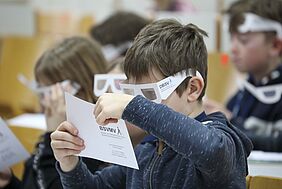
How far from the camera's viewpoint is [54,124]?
189 cm

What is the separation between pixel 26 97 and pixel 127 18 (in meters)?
1.00

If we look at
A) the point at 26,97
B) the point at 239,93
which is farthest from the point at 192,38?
the point at 26,97

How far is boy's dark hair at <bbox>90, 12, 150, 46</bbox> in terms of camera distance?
295cm

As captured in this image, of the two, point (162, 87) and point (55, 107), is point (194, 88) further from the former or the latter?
point (55, 107)

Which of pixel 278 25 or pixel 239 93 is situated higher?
pixel 278 25

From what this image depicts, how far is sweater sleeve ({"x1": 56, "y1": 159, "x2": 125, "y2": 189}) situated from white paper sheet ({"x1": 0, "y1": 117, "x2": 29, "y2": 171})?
314mm

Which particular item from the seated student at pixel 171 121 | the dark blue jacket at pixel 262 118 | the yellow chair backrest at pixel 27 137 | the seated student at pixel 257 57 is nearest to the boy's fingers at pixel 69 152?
the seated student at pixel 171 121

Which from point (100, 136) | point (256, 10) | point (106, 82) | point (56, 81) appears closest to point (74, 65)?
point (56, 81)

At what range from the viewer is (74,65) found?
1.98 metres

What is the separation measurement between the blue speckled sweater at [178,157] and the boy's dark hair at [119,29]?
1533 mm

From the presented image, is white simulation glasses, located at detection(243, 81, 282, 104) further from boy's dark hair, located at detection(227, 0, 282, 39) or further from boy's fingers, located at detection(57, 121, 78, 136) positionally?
boy's fingers, located at detection(57, 121, 78, 136)

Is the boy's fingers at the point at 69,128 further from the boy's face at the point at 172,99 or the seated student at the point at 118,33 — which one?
the seated student at the point at 118,33

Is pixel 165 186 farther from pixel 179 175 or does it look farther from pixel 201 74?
pixel 201 74

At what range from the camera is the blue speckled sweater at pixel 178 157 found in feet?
3.64
